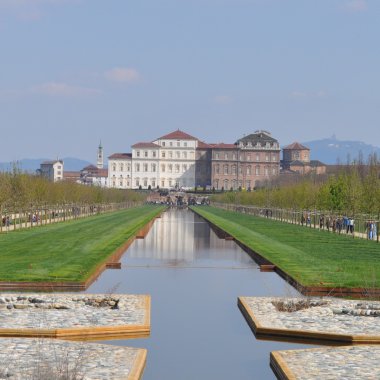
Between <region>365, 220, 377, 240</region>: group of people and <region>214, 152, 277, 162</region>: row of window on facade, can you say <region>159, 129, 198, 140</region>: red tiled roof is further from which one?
<region>365, 220, 377, 240</region>: group of people

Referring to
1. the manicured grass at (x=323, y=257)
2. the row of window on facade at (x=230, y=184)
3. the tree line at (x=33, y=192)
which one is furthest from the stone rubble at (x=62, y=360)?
the row of window on facade at (x=230, y=184)

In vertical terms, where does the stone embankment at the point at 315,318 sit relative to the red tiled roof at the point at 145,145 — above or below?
below

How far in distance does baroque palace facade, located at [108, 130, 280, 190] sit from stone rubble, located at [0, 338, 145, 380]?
557 feet

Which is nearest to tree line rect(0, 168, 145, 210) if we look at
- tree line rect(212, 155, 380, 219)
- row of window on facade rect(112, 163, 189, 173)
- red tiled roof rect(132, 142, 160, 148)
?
tree line rect(212, 155, 380, 219)

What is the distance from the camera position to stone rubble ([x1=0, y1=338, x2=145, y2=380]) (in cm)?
985

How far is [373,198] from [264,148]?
139693mm

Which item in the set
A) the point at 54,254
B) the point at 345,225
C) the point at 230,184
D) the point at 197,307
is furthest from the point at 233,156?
the point at 197,307

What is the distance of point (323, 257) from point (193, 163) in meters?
162

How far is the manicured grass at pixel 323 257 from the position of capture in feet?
67.7

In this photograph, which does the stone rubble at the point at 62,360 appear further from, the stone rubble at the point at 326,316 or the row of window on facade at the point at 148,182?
the row of window on facade at the point at 148,182

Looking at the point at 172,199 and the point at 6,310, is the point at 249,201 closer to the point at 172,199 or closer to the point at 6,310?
the point at 172,199

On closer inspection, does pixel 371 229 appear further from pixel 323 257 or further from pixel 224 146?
pixel 224 146

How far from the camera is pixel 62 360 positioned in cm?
1061

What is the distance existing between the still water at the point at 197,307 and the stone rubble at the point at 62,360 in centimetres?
50
